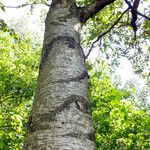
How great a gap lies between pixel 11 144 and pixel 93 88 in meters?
7.31

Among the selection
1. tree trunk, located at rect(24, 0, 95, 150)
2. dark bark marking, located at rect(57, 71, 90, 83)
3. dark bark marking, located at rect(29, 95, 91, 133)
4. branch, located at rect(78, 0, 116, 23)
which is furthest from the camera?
branch, located at rect(78, 0, 116, 23)

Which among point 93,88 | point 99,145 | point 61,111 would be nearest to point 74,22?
point 61,111

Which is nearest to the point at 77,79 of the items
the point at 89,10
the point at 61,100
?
the point at 61,100

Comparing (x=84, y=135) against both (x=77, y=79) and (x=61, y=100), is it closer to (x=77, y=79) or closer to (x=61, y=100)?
(x=61, y=100)

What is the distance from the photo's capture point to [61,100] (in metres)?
1.81

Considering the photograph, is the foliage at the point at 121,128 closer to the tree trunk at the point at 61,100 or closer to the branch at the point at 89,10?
the branch at the point at 89,10

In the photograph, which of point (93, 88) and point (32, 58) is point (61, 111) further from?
point (32, 58)

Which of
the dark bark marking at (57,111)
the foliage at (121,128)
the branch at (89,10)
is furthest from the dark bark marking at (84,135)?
the foliage at (121,128)

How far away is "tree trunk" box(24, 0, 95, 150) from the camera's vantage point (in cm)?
156

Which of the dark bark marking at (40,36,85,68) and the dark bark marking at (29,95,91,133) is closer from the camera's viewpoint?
the dark bark marking at (29,95,91,133)

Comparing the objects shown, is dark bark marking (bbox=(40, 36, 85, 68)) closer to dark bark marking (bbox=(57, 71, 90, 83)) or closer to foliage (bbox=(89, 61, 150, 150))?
dark bark marking (bbox=(57, 71, 90, 83))

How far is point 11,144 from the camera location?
40.1 feet

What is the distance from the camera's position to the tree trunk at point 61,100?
5.12 ft

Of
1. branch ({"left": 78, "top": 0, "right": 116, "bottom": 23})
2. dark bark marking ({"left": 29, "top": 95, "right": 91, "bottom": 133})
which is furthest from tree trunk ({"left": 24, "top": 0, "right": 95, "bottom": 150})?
branch ({"left": 78, "top": 0, "right": 116, "bottom": 23})
